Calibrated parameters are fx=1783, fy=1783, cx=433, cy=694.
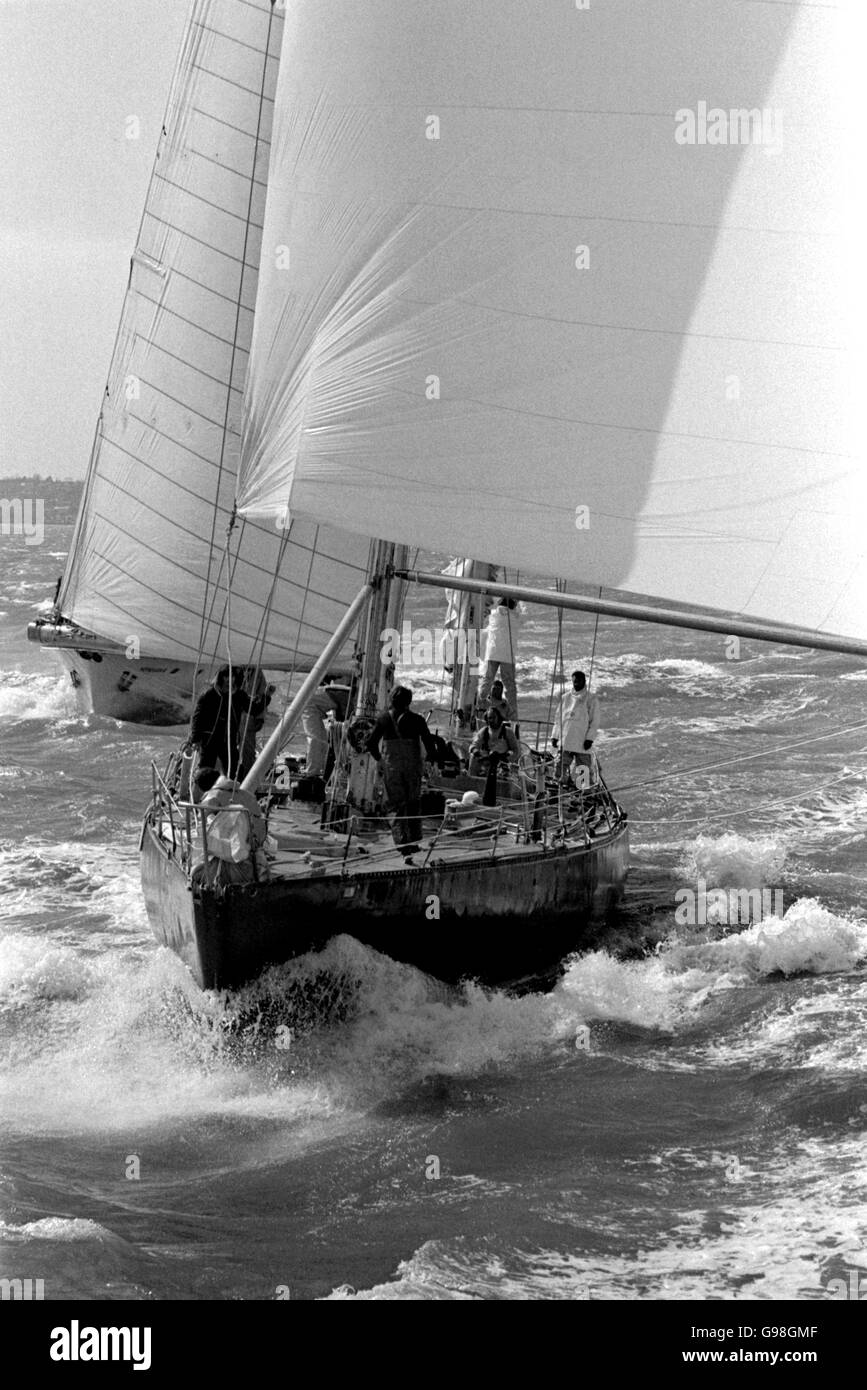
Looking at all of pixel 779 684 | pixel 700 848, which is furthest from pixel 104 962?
pixel 779 684

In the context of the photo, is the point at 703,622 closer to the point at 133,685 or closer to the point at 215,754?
the point at 215,754

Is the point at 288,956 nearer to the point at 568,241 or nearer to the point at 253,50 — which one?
the point at 568,241

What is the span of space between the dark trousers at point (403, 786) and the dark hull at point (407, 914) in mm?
522

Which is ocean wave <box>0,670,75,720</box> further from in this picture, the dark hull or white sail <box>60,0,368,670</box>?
the dark hull

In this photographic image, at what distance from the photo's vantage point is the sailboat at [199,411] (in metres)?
18.1

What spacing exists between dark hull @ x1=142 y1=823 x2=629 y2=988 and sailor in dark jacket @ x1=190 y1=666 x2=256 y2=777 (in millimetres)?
813


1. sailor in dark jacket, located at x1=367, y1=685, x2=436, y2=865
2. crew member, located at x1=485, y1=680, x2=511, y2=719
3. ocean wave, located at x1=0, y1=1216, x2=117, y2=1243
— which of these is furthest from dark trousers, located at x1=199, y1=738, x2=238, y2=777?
ocean wave, located at x1=0, y1=1216, x2=117, y2=1243

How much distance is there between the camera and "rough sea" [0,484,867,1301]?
9719mm

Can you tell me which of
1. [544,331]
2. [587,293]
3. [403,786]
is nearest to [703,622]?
[544,331]

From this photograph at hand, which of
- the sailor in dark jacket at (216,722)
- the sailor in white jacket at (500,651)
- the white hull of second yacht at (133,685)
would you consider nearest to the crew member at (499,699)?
the sailor in white jacket at (500,651)

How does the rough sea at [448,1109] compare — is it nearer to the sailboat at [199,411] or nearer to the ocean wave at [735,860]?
the ocean wave at [735,860]

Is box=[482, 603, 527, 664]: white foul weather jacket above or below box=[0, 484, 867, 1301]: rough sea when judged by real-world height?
above

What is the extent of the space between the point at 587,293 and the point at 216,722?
4462 millimetres

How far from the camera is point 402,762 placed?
13953mm
